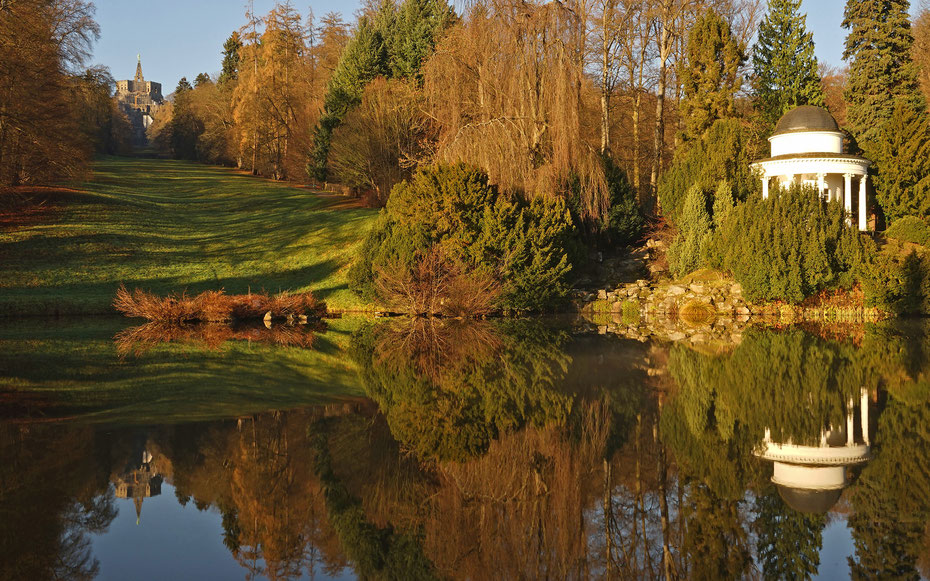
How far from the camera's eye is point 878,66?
107 feet

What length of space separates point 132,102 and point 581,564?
183960 millimetres

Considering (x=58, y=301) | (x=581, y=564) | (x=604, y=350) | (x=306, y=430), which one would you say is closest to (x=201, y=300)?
(x=58, y=301)

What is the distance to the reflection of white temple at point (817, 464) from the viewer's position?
5.47 m

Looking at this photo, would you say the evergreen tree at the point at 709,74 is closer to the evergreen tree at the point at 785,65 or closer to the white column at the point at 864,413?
the evergreen tree at the point at 785,65

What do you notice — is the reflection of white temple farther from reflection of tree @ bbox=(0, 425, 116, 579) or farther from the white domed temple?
the white domed temple

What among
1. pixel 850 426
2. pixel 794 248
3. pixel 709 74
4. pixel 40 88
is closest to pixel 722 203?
pixel 794 248

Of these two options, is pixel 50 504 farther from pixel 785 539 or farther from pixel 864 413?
pixel 864 413

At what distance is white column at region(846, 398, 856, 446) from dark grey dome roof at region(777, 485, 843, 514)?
161 cm

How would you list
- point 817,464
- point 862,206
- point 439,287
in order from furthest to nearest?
point 862,206 → point 439,287 → point 817,464

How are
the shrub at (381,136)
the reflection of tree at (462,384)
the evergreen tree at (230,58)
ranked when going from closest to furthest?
the reflection of tree at (462,384), the shrub at (381,136), the evergreen tree at (230,58)

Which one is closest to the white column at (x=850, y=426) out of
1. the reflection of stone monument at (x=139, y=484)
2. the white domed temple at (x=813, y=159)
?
the reflection of stone monument at (x=139, y=484)

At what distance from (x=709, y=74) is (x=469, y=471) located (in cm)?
2739

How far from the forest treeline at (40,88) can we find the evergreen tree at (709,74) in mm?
25879

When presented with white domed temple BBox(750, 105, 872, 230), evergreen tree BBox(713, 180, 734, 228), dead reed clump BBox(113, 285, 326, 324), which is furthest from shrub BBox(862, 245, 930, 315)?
dead reed clump BBox(113, 285, 326, 324)
